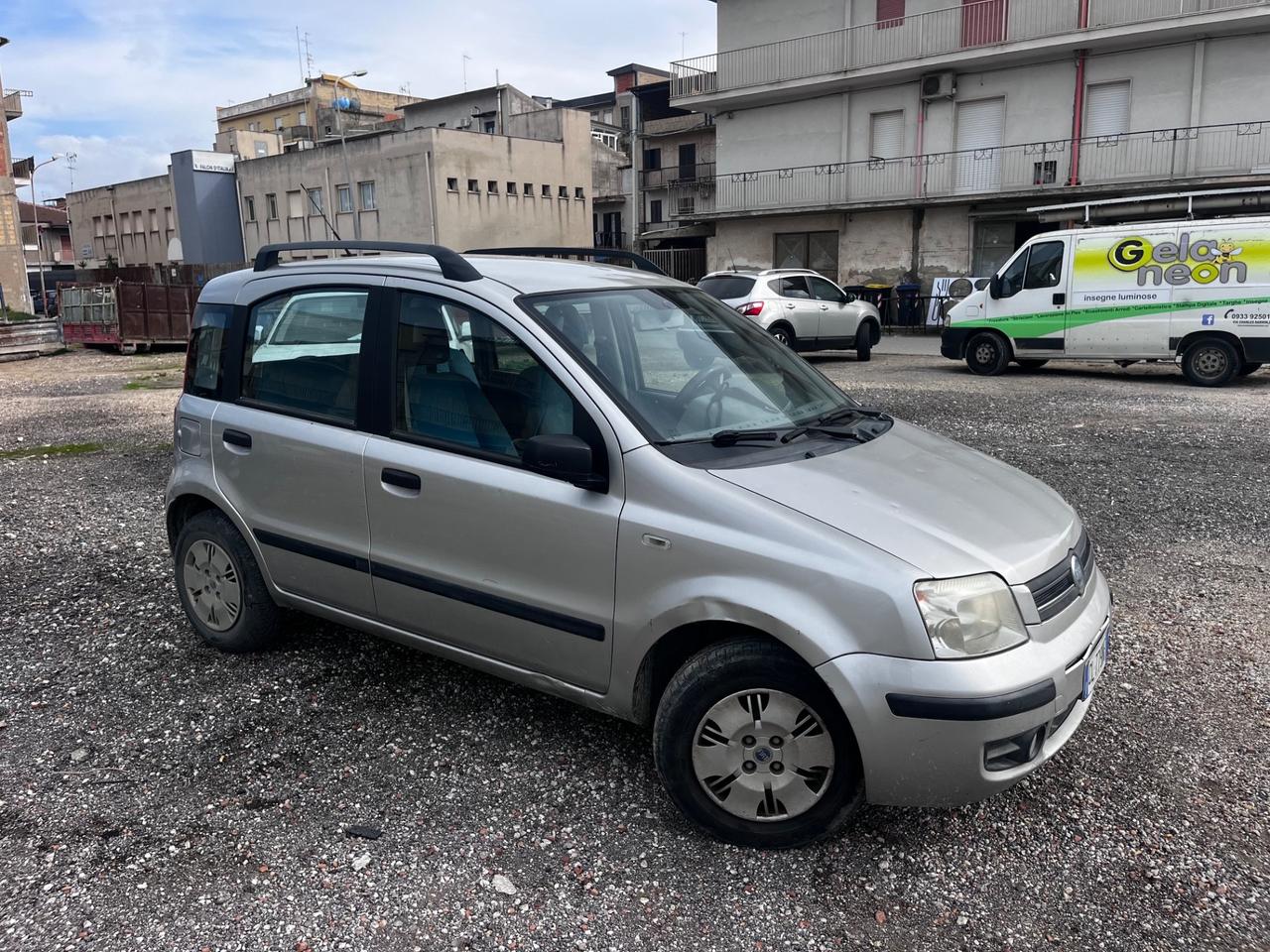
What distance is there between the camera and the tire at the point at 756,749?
9.39 feet

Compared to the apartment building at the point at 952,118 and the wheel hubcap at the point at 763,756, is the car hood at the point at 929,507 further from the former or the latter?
the apartment building at the point at 952,118

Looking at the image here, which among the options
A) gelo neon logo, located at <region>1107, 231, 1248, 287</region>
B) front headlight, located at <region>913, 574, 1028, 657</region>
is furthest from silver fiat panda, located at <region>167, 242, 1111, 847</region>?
gelo neon logo, located at <region>1107, 231, 1248, 287</region>

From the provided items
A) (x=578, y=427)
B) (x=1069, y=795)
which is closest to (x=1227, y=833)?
(x=1069, y=795)

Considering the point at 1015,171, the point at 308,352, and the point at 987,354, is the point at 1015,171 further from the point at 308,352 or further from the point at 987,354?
the point at 308,352

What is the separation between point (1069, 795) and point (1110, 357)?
12.7 meters

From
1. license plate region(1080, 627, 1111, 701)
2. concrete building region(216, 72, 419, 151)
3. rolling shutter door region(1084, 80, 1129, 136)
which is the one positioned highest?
concrete building region(216, 72, 419, 151)

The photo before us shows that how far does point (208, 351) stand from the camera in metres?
4.46

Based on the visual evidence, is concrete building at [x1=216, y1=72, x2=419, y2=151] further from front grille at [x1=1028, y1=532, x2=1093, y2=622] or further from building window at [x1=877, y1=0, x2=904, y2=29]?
front grille at [x1=1028, y1=532, x2=1093, y2=622]

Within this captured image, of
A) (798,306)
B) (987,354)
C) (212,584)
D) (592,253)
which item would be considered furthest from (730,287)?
(212,584)

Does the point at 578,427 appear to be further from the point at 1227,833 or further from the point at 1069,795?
the point at 1227,833

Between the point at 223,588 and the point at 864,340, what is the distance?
16.3 meters

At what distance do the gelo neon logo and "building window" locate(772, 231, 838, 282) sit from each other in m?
16.3

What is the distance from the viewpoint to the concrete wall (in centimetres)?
5962

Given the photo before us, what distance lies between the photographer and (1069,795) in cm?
333
